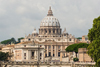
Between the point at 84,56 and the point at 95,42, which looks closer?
the point at 95,42

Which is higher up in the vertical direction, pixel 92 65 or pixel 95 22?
pixel 95 22

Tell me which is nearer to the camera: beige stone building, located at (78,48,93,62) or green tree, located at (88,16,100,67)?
green tree, located at (88,16,100,67)

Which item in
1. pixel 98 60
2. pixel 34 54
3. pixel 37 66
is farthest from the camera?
pixel 34 54

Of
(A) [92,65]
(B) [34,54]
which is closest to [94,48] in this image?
(A) [92,65]

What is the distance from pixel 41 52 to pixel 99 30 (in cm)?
4468

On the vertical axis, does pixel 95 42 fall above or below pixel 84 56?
above

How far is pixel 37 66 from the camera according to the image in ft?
332

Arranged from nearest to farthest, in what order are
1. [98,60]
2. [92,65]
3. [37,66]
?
[98,60]
[92,65]
[37,66]

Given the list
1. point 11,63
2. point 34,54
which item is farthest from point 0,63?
point 34,54

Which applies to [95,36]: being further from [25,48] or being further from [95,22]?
[25,48]

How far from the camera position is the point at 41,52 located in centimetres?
12656

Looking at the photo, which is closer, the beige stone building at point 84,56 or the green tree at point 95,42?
the green tree at point 95,42

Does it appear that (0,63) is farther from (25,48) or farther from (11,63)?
(25,48)

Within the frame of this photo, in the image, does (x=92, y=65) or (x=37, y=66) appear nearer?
(x=92, y=65)
